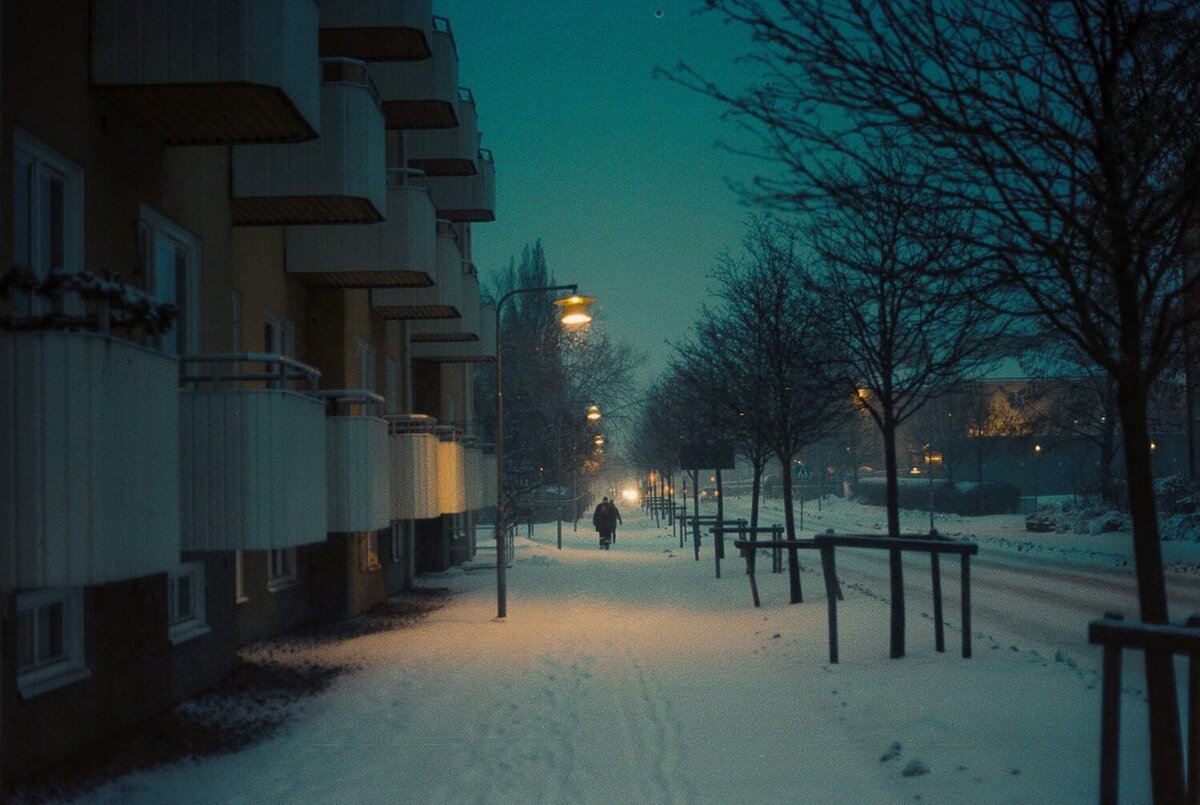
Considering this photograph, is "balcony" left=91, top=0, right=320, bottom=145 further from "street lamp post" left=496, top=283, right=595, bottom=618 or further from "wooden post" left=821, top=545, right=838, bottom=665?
"street lamp post" left=496, top=283, right=595, bottom=618

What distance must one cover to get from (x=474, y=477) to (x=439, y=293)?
6.24m

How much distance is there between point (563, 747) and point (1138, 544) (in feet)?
14.3

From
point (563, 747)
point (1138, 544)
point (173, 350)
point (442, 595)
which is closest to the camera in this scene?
point (1138, 544)

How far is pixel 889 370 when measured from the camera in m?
12.8

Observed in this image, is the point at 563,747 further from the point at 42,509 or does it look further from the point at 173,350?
the point at 173,350

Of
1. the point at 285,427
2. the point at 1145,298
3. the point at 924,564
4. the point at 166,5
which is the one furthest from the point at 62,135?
the point at 924,564

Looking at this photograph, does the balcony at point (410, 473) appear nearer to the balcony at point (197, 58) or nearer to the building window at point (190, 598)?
the building window at point (190, 598)

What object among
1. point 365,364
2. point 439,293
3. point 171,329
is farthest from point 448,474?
point 171,329

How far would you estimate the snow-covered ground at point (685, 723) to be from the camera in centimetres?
707

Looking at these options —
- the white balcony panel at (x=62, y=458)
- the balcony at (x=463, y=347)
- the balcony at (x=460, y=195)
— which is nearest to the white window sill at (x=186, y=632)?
the white balcony panel at (x=62, y=458)

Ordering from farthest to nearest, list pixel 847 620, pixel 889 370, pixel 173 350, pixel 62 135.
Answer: pixel 847 620 < pixel 889 370 < pixel 173 350 < pixel 62 135

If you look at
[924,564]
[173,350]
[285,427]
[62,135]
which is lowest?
[924,564]

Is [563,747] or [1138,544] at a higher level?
[1138,544]

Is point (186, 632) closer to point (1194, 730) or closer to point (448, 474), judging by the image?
point (1194, 730)
